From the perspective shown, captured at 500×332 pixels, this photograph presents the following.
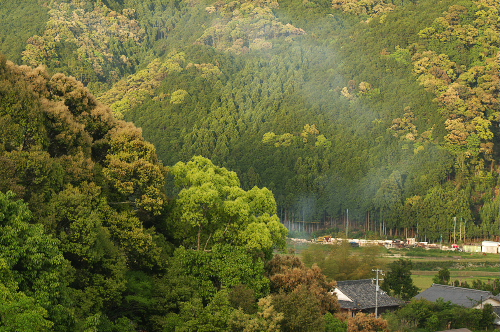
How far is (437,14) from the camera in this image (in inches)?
7451

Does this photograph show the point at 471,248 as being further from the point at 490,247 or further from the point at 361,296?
the point at 361,296

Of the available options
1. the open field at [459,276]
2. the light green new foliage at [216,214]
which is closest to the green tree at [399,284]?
the open field at [459,276]

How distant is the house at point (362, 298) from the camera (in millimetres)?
55031

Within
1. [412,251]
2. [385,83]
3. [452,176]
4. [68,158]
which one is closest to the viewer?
[68,158]

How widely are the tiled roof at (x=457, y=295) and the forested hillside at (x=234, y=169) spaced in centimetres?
627

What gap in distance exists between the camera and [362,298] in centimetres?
5638

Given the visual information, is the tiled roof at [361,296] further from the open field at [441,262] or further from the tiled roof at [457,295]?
the open field at [441,262]

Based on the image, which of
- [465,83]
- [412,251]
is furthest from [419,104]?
[412,251]

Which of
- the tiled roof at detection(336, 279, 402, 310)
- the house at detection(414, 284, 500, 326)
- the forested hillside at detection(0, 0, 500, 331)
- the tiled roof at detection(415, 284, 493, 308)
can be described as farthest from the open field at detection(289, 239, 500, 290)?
the tiled roof at detection(336, 279, 402, 310)

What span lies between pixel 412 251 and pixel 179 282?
7051 cm

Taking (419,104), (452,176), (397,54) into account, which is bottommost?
(452,176)

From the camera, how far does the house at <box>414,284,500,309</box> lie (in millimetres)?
58797

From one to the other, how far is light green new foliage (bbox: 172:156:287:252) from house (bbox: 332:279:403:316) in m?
13.5

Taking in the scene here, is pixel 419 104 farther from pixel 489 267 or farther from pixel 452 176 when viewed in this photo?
pixel 489 267
